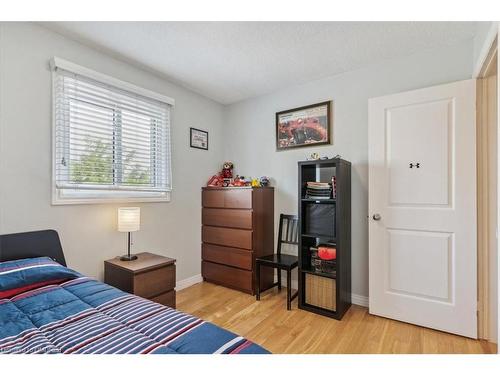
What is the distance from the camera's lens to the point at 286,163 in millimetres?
3111

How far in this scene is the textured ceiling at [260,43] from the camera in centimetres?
196

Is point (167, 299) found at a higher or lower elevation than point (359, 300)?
higher

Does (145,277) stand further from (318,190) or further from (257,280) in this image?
(318,190)

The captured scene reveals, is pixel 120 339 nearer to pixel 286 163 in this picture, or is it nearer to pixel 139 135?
pixel 139 135

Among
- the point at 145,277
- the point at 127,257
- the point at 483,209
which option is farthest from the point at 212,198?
the point at 483,209

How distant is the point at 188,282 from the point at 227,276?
49 centimetres

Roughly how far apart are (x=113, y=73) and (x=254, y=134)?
5.47 ft

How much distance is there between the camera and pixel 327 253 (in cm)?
242

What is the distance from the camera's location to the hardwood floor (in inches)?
73.8

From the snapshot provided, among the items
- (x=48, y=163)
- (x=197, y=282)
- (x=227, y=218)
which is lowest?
(x=197, y=282)

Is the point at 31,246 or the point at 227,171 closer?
the point at 31,246

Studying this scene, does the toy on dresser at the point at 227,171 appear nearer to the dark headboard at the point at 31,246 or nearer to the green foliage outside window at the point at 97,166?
the green foliage outside window at the point at 97,166

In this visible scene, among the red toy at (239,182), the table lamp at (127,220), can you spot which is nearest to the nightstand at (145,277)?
the table lamp at (127,220)
